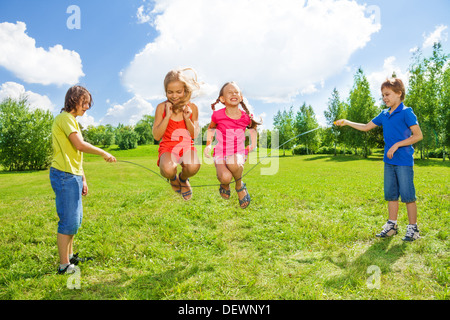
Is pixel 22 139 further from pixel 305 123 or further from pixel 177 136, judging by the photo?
pixel 177 136

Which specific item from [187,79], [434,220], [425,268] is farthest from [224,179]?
[434,220]

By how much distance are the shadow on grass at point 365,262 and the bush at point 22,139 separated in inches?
1515

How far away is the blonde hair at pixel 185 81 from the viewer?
13.1ft

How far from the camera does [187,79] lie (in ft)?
13.4

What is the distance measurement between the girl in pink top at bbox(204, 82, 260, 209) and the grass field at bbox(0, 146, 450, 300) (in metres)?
1.44

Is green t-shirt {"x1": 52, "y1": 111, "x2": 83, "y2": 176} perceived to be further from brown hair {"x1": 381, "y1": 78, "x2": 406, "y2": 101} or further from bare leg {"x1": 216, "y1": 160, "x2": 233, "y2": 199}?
brown hair {"x1": 381, "y1": 78, "x2": 406, "y2": 101}

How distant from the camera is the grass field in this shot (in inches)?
164

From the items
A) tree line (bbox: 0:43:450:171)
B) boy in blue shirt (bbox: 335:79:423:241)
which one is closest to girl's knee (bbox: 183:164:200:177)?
boy in blue shirt (bbox: 335:79:423:241)

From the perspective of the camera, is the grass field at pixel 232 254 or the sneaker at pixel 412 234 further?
the sneaker at pixel 412 234

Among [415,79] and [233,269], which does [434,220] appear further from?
[415,79]

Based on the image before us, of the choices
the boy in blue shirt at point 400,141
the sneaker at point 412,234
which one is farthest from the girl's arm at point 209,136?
the sneaker at point 412,234

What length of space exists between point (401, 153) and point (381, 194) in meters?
5.51

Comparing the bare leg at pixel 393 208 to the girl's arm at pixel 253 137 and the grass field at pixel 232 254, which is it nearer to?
the grass field at pixel 232 254

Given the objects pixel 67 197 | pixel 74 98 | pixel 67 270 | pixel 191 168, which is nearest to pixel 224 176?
pixel 191 168
